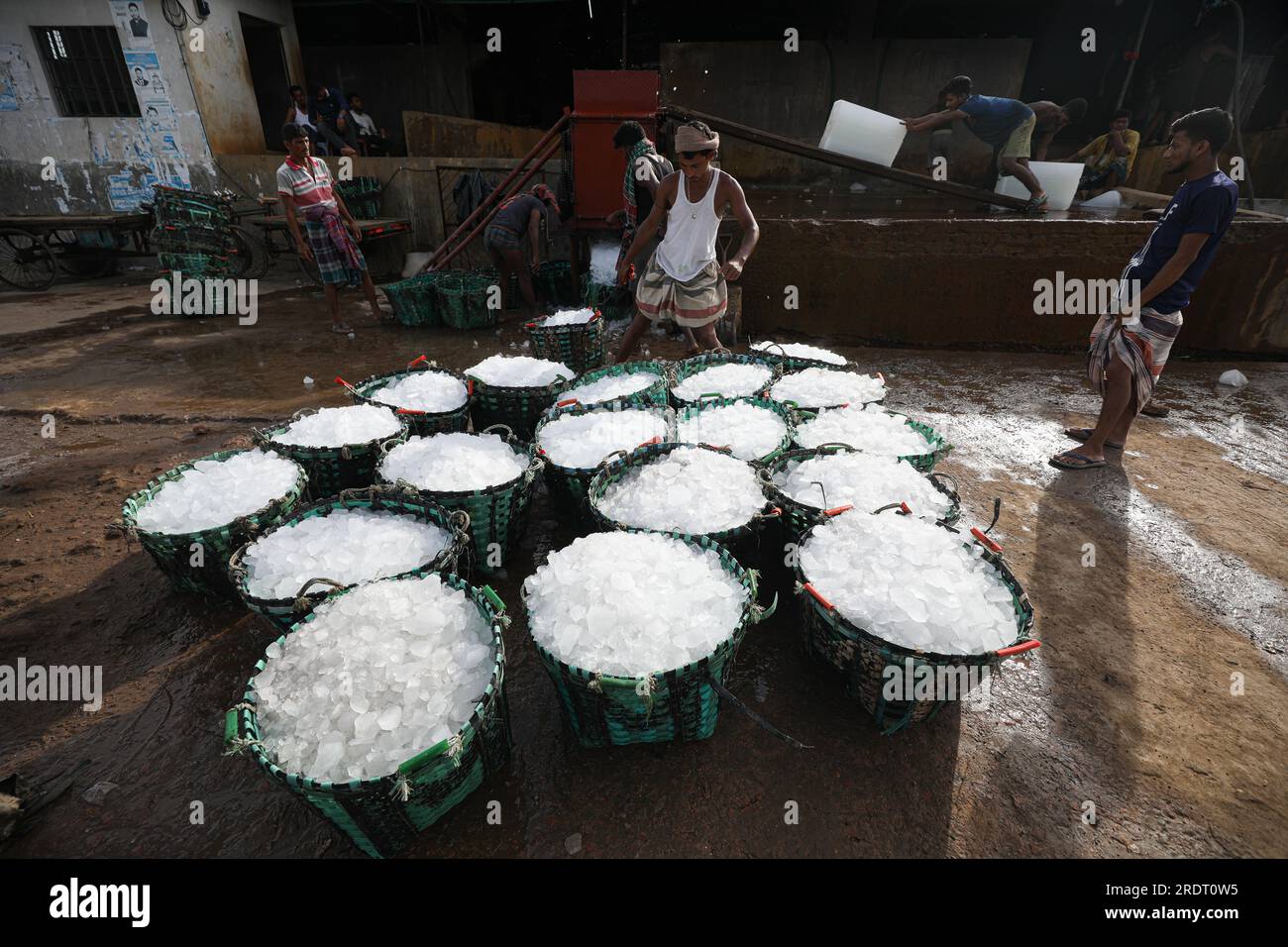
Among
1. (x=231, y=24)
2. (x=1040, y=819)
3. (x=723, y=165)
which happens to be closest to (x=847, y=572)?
(x=1040, y=819)

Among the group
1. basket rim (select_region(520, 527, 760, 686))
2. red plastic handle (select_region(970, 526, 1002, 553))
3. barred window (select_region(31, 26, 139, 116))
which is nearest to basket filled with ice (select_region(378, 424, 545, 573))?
basket rim (select_region(520, 527, 760, 686))

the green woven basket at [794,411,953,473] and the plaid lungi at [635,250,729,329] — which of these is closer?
the green woven basket at [794,411,953,473]

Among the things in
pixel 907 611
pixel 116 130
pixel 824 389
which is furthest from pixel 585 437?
pixel 116 130

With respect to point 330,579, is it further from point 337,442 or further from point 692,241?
point 692,241

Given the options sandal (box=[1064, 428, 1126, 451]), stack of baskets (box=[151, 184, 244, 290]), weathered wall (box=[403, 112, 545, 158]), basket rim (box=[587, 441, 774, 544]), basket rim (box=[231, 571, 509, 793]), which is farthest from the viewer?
weathered wall (box=[403, 112, 545, 158])

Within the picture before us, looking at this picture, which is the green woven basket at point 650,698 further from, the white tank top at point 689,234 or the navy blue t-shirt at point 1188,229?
the navy blue t-shirt at point 1188,229

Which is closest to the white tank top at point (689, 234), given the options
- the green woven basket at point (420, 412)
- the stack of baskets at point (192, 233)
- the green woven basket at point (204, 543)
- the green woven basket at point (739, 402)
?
the green woven basket at point (739, 402)

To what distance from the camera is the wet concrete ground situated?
76.7 inches

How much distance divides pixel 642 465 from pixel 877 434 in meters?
1.41

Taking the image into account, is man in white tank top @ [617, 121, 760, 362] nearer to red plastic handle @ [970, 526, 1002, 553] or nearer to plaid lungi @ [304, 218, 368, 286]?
red plastic handle @ [970, 526, 1002, 553]

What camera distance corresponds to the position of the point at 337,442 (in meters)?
3.28

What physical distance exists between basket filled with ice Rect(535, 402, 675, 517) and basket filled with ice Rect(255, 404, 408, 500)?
923mm
